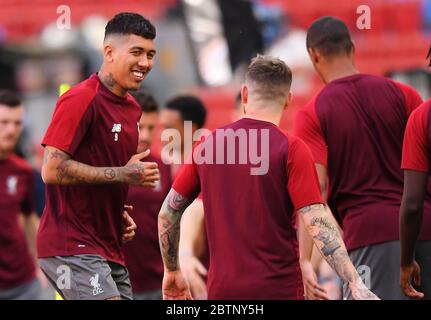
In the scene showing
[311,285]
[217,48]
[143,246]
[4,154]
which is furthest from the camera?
[217,48]

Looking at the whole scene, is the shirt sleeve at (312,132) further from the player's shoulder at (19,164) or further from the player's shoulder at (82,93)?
the player's shoulder at (19,164)

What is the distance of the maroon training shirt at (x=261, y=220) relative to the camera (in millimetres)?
4773

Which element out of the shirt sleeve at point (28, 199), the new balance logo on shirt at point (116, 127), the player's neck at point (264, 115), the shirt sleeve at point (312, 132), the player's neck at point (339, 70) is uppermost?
the player's neck at point (339, 70)

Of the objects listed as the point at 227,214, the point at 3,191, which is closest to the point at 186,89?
the point at 3,191

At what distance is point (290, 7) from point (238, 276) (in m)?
10.2

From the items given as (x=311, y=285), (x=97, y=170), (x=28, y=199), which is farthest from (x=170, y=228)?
(x=28, y=199)

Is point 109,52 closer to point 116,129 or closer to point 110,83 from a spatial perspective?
point 110,83

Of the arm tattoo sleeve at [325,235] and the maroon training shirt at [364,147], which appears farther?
the maroon training shirt at [364,147]

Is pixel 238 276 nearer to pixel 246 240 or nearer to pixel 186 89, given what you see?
pixel 246 240

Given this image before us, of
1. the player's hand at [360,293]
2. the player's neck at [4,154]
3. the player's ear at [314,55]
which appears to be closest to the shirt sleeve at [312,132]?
the player's ear at [314,55]

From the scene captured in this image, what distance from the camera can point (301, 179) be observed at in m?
4.75

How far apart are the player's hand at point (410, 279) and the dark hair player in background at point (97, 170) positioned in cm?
142

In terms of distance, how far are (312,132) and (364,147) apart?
32cm

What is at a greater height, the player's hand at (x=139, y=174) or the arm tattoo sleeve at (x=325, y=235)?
the player's hand at (x=139, y=174)
